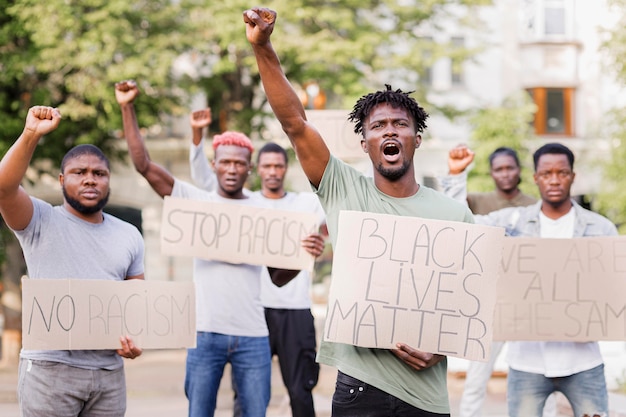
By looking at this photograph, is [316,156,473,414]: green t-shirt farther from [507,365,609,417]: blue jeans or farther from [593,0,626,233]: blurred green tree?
[593,0,626,233]: blurred green tree

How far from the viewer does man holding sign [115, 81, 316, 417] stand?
5.21 metres

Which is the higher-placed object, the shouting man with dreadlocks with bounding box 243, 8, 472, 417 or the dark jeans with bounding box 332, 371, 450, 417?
the shouting man with dreadlocks with bounding box 243, 8, 472, 417

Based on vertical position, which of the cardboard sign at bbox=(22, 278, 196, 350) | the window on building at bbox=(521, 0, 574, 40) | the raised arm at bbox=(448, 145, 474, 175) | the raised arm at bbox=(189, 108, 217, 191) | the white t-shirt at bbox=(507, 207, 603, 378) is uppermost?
the window on building at bbox=(521, 0, 574, 40)

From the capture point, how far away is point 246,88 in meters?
17.3

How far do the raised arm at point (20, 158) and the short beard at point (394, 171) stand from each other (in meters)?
1.39

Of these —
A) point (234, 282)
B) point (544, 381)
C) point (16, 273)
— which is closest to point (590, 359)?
point (544, 381)

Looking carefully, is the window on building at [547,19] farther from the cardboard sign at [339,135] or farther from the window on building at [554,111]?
the cardboard sign at [339,135]

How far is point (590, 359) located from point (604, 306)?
28 centimetres

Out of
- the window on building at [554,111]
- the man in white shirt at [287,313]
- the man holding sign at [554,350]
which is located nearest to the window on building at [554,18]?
the window on building at [554,111]

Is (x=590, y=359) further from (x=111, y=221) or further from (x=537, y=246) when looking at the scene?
(x=111, y=221)

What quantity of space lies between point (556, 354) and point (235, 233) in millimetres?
1889

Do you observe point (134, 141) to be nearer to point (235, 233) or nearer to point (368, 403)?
point (235, 233)

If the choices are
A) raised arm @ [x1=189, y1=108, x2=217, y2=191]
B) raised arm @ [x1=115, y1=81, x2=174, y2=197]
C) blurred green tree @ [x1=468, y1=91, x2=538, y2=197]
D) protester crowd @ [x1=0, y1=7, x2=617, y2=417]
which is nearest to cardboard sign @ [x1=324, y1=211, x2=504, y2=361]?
protester crowd @ [x1=0, y1=7, x2=617, y2=417]

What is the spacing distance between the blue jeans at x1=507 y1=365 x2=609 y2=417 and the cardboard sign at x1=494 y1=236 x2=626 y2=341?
0.66 ft
